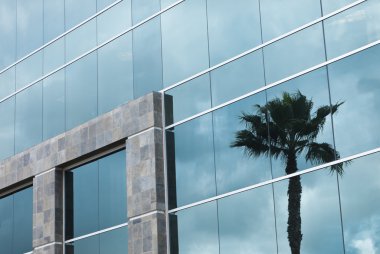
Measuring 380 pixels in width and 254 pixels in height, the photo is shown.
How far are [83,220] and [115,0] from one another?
290 inches

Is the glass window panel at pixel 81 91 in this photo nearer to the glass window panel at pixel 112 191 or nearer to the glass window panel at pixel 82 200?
the glass window panel at pixel 82 200

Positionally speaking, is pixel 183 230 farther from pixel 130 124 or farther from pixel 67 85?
pixel 67 85

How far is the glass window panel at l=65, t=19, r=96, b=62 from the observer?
3192cm

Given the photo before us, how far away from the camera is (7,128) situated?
34.9 meters

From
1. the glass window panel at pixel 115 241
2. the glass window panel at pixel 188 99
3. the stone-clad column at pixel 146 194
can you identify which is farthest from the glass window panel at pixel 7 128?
the glass window panel at pixel 188 99

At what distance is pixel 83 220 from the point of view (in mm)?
30500

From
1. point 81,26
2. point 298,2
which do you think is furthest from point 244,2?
point 81,26

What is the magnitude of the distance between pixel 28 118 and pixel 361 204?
15.3m

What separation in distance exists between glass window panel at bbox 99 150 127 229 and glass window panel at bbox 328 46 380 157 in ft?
26.8

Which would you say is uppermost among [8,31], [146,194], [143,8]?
[8,31]

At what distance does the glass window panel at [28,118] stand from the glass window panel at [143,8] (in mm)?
5431

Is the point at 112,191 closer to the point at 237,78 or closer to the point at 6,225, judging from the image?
the point at 237,78

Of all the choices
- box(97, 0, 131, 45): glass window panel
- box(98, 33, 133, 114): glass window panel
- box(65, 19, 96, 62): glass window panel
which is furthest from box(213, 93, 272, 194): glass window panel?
box(65, 19, 96, 62): glass window panel

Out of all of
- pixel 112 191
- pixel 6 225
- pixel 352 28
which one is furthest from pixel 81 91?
pixel 352 28
